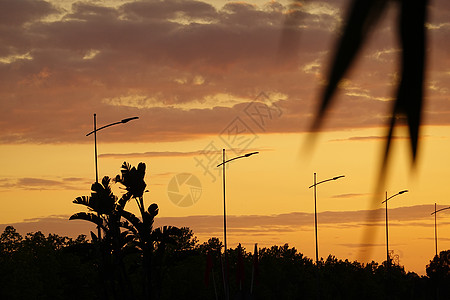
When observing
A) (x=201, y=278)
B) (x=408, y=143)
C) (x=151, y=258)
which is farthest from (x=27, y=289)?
(x=408, y=143)

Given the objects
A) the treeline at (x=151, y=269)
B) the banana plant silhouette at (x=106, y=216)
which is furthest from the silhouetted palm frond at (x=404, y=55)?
the banana plant silhouette at (x=106, y=216)

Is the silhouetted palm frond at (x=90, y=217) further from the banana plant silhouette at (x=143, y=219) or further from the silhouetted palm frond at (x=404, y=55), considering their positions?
the silhouetted palm frond at (x=404, y=55)

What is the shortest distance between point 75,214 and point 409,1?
135 feet

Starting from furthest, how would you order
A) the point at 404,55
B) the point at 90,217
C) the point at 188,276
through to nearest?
the point at 188,276
the point at 90,217
the point at 404,55

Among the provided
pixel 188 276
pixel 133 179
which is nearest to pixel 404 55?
pixel 133 179

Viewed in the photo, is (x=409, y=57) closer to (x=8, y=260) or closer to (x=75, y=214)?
(x=75, y=214)

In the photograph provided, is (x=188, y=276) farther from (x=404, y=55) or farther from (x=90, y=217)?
(x=404, y=55)

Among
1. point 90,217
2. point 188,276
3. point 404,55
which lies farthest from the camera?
point 188,276

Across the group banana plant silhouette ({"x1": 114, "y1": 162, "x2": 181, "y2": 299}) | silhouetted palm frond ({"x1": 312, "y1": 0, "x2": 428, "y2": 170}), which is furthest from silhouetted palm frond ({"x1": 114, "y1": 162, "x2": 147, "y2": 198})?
silhouetted palm frond ({"x1": 312, "y1": 0, "x2": 428, "y2": 170})

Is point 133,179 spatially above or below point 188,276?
above

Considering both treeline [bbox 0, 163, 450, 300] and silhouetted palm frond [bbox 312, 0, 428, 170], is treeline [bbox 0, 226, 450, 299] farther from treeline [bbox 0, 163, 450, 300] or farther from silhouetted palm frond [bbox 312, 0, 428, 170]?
silhouetted palm frond [bbox 312, 0, 428, 170]

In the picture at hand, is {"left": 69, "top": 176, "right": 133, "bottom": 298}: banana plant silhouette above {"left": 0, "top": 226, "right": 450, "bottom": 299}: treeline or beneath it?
above

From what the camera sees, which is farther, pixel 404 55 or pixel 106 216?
pixel 106 216

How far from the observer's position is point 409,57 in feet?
5.16
